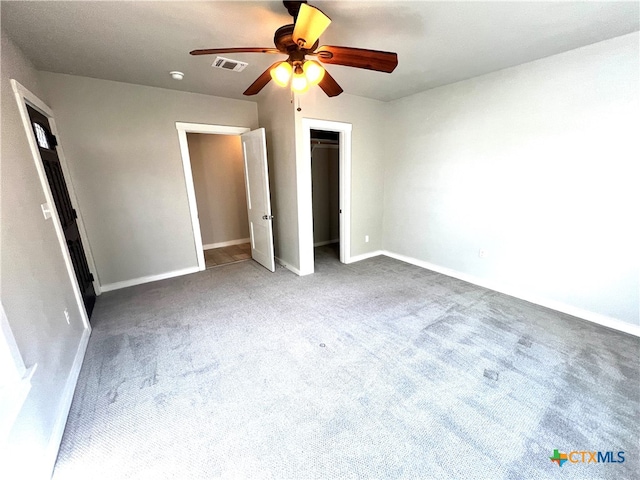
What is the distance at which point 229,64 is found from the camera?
2496mm

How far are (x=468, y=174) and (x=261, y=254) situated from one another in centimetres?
310

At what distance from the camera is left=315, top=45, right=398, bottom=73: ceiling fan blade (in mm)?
1551

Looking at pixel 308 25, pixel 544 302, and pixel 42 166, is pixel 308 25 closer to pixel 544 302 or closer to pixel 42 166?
pixel 42 166

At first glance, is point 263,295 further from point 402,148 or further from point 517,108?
point 517,108

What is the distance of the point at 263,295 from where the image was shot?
3059mm

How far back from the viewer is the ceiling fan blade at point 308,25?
1292 mm

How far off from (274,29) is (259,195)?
82.6 inches

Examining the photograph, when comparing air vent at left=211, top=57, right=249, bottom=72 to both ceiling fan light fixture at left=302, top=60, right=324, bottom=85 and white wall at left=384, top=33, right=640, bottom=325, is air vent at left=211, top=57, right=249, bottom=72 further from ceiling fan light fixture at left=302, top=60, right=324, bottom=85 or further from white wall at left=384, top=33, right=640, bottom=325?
white wall at left=384, top=33, right=640, bottom=325

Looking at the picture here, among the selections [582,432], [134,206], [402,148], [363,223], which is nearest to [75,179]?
[134,206]

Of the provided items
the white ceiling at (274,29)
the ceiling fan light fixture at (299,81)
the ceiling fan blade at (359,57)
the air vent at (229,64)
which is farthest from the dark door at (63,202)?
the ceiling fan blade at (359,57)

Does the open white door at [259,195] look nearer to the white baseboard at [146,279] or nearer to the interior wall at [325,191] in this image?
the white baseboard at [146,279]

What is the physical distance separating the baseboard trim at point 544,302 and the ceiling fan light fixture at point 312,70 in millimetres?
3024

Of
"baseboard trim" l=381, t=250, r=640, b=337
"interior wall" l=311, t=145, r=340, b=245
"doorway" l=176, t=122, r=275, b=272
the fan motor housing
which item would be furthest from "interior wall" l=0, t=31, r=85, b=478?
"baseboard trim" l=381, t=250, r=640, b=337

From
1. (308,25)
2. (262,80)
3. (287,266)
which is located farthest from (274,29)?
(287,266)
